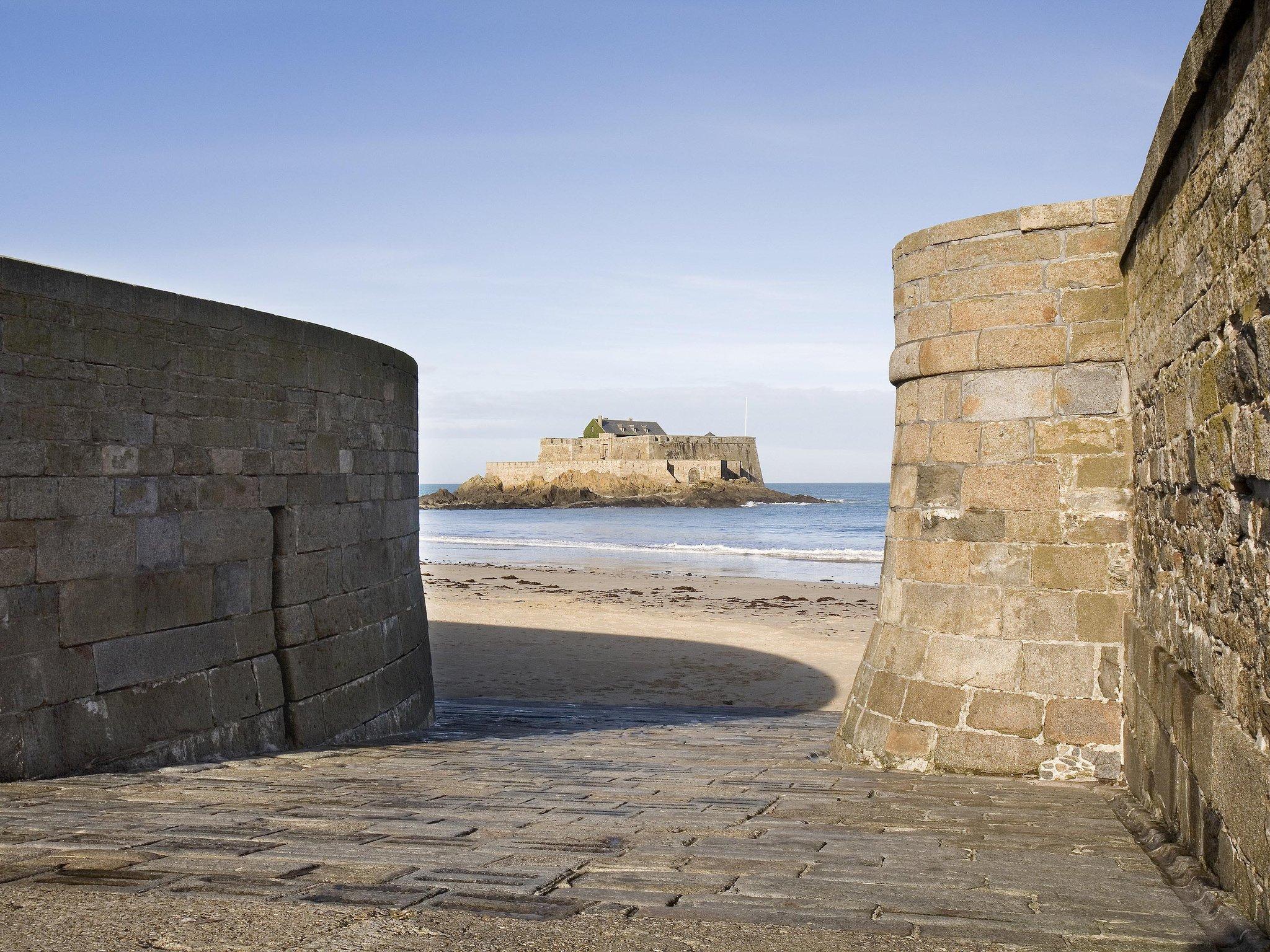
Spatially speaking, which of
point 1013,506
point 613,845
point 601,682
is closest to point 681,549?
point 601,682

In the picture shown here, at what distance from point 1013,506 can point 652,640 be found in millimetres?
10909

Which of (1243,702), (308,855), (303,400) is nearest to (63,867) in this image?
(308,855)

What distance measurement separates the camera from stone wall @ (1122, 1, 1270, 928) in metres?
3.33

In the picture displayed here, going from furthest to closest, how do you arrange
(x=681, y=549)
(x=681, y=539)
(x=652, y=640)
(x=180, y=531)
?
(x=681, y=539), (x=681, y=549), (x=652, y=640), (x=180, y=531)

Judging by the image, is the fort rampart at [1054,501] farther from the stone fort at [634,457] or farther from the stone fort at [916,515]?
the stone fort at [634,457]

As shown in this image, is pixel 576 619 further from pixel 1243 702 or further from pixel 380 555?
pixel 1243 702

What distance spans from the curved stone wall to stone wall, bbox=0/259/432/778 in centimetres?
383

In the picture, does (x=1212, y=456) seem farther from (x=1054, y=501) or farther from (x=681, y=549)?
(x=681, y=549)

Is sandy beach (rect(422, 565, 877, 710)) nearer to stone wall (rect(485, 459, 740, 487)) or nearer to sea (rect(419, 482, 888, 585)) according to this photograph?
sea (rect(419, 482, 888, 585))

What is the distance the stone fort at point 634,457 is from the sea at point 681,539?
5128 millimetres

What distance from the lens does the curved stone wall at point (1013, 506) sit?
650 centimetres

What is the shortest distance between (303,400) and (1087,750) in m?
5.38

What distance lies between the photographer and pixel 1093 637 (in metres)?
6.51

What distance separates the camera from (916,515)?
7164 millimetres
